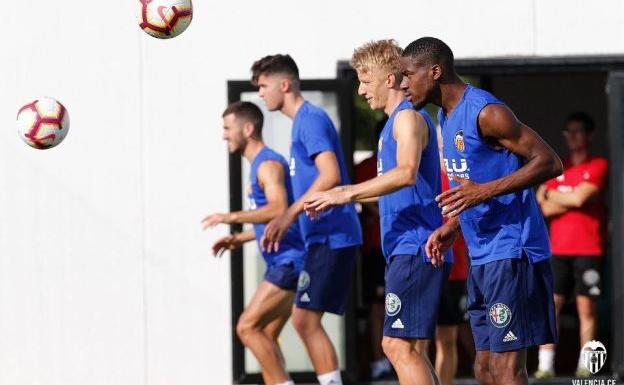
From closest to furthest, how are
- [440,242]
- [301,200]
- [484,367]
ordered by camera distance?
[484,367]
[440,242]
[301,200]

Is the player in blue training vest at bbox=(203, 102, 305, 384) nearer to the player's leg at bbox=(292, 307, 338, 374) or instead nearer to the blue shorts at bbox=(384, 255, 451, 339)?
the player's leg at bbox=(292, 307, 338, 374)

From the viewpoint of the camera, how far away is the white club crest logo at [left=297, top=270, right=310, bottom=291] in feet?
26.9

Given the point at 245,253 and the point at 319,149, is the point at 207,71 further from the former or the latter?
the point at 319,149

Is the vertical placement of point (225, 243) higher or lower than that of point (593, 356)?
higher

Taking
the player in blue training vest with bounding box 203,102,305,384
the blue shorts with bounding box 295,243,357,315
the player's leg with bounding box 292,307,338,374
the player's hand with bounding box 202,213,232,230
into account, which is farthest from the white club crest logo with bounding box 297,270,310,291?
the player's hand with bounding box 202,213,232,230

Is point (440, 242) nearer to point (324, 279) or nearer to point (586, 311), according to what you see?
point (324, 279)

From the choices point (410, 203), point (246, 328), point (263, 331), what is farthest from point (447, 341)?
point (410, 203)

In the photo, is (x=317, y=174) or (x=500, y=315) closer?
(x=500, y=315)

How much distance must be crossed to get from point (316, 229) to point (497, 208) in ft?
7.14

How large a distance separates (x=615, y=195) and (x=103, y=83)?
152 inches

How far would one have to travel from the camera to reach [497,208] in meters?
6.30

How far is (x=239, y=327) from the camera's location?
852 centimetres

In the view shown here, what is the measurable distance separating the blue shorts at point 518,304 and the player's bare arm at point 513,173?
0.41m

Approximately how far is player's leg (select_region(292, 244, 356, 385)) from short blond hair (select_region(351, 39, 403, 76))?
1.40m
